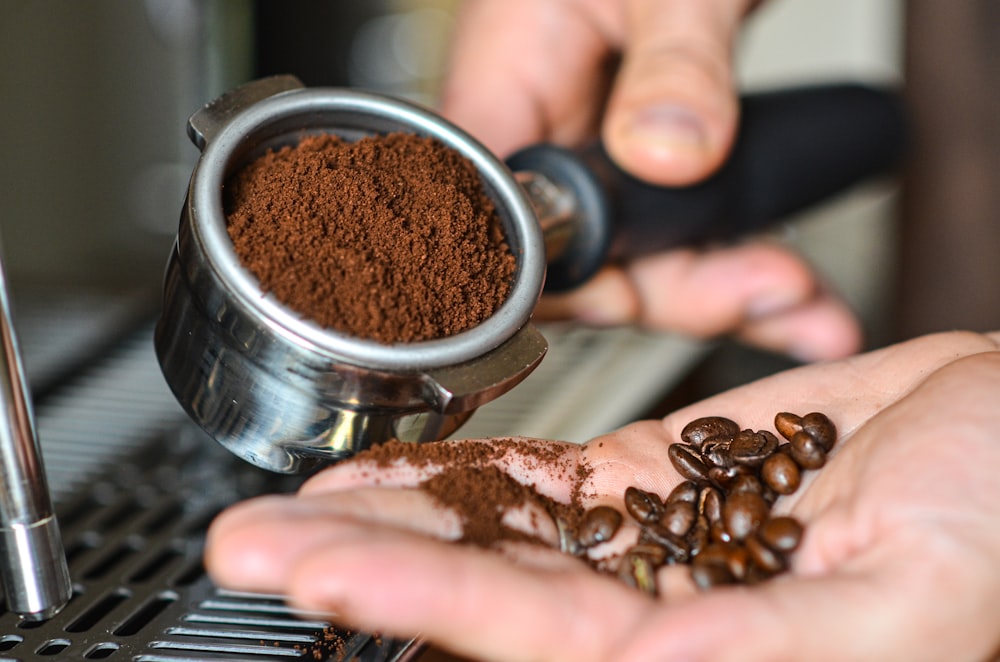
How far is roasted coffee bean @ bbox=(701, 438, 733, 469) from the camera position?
0.67m

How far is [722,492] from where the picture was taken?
0.66m

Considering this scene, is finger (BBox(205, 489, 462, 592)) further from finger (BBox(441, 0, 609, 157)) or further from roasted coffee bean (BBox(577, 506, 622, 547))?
finger (BBox(441, 0, 609, 157))

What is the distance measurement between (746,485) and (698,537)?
5 cm

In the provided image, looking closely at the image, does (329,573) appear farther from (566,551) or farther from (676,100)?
(676,100)

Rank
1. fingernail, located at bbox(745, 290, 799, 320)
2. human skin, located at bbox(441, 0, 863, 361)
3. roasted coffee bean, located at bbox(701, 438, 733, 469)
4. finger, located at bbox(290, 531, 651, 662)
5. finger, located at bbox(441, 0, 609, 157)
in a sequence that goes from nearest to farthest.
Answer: finger, located at bbox(290, 531, 651, 662), roasted coffee bean, located at bbox(701, 438, 733, 469), human skin, located at bbox(441, 0, 863, 361), finger, located at bbox(441, 0, 609, 157), fingernail, located at bbox(745, 290, 799, 320)

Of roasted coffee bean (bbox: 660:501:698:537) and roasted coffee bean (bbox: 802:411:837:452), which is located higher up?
roasted coffee bean (bbox: 802:411:837:452)

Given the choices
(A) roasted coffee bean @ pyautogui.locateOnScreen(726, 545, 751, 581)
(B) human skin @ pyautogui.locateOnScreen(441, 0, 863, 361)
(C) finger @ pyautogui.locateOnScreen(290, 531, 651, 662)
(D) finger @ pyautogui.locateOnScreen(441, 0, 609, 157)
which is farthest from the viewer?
(D) finger @ pyautogui.locateOnScreen(441, 0, 609, 157)

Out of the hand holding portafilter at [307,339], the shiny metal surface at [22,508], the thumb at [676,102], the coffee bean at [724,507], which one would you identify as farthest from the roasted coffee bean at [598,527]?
the thumb at [676,102]

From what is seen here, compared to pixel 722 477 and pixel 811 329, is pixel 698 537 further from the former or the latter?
pixel 811 329

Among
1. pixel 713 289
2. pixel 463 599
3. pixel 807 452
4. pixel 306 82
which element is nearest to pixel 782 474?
pixel 807 452

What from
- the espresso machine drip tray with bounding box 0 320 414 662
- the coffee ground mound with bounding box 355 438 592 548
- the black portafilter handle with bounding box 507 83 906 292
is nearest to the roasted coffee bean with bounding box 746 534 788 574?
the coffee ground mound with bounding box 355 438 592 548

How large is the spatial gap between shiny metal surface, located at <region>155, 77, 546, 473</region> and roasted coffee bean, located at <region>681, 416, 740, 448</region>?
0.14 metres

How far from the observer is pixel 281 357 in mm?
581

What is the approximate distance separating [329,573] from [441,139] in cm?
42
